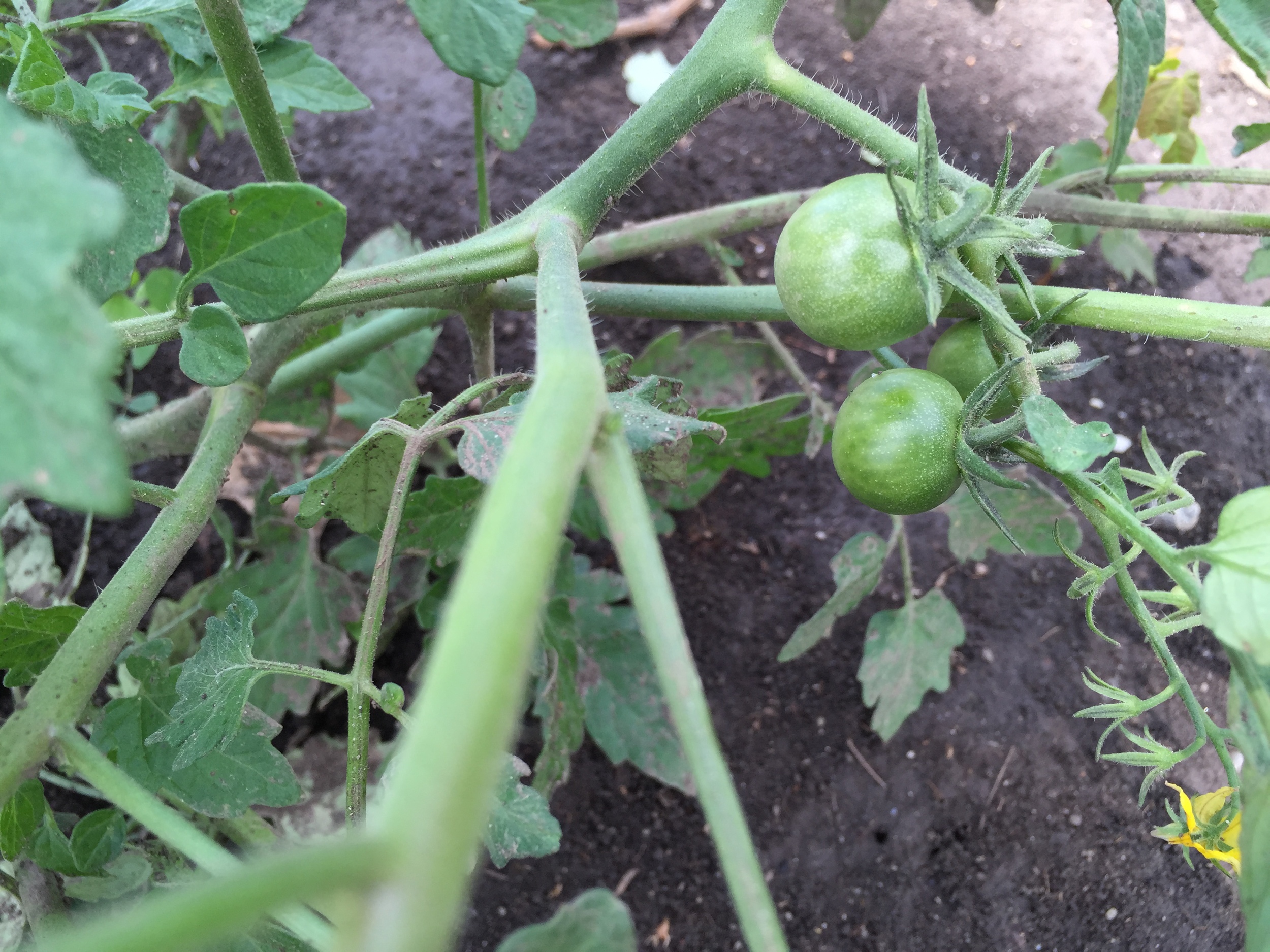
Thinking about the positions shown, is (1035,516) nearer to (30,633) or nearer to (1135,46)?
(1135,46)

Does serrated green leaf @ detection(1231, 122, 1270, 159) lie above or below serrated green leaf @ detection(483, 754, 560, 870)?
above

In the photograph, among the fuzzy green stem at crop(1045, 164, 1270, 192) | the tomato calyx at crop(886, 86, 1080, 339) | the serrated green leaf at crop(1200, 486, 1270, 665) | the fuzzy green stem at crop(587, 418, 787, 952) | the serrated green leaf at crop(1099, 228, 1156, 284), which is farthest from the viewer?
the serrated green leaf at crop(1099, 228, 1156, 284)

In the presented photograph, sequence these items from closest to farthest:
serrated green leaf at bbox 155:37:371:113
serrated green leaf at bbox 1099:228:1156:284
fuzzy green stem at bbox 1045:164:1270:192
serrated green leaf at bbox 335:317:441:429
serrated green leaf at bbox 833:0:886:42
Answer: serrated green leaf at bbox 155:37:371:113 → fuzzy green stem at bbox 1045:164:1270:192 → serrated green leaf at bbox 833:0:886:42 → serrated green leaf at bbox 335:317:441:429 → serrated green leaf at bbox 1099:228:1156:284

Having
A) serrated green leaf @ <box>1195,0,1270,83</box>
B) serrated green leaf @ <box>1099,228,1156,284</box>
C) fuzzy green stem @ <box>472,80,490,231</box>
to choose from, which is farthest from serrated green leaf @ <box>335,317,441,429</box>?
serrated green leaf @ <box>1099,228,1156,284</box>

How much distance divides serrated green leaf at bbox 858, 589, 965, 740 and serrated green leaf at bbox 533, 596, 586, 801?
45 cm

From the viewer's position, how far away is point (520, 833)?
0.75 metres

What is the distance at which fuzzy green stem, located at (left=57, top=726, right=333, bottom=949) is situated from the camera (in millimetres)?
675

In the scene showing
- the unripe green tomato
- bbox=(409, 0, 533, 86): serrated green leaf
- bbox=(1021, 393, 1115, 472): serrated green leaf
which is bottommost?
the unripe green tomato

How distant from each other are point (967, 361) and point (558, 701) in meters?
0.67

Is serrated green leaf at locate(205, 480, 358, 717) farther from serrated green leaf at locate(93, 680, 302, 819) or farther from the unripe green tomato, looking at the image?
the unripe green tomato

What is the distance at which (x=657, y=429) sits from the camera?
27.5 inches

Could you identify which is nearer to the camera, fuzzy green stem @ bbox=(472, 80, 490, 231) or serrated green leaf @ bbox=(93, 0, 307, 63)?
serrated green leaf @ bbox=(93, 0, 307, 63)

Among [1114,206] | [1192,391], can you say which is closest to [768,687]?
[1114,206]

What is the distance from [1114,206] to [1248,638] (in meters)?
0.89
